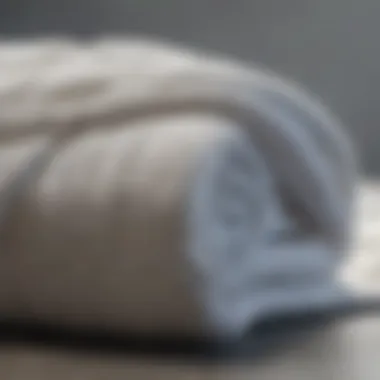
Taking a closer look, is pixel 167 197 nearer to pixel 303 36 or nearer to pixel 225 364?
pixel 225 364

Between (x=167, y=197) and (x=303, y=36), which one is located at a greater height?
(x=303, y=36)

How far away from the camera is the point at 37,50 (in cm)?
58

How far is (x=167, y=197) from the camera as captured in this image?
412 millimetres

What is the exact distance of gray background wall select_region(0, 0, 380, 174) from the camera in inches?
56.2

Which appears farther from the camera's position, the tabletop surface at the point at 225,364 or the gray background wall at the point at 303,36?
the gray background wall at the point at 303,36

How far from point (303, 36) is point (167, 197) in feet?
3.53

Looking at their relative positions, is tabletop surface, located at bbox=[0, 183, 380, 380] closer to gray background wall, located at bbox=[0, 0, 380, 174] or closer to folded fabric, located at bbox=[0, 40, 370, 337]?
folded fabric, located at bbox=[0, 40, 370, 337]

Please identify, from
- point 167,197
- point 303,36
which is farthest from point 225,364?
point 303,36

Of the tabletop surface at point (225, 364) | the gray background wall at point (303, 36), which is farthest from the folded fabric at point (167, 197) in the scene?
the gray background wall at point (303, 36)

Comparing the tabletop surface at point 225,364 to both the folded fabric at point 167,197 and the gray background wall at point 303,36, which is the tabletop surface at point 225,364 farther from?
the gray background wall at point 303,36

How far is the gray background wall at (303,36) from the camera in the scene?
143cm

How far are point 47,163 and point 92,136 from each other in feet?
0.09

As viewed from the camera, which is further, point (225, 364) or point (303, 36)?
point (303, 36)

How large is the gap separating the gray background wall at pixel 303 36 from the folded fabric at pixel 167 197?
93cm
